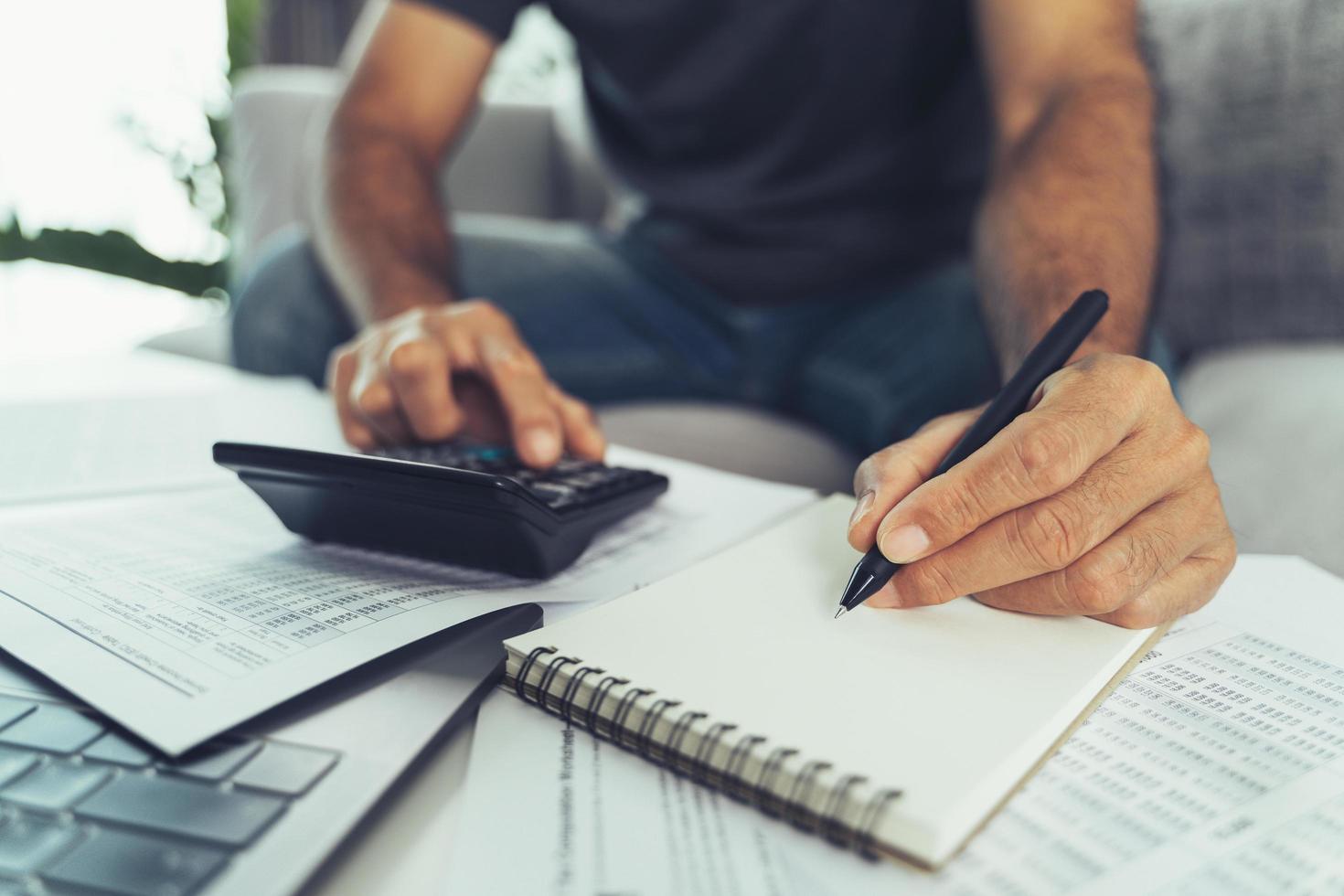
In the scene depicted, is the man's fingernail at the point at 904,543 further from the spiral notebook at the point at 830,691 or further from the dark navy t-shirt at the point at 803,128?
the dark navy t-shirt at the point at 803,128

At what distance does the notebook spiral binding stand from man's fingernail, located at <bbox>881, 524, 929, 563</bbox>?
10cm

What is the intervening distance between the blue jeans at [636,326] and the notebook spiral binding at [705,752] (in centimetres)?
54

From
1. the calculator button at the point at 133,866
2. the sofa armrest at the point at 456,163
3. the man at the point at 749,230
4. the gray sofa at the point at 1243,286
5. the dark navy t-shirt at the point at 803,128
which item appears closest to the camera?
the calculator button at the point at 133,866

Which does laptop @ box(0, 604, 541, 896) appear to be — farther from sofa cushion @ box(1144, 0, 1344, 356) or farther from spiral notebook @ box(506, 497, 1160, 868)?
sofa cushion @ box(1144, 0, 1344, 356)

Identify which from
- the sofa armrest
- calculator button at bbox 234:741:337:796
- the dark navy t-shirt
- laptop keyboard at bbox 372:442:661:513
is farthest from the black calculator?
the sofa armrest

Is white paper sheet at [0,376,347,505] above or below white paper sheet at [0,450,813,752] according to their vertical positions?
below

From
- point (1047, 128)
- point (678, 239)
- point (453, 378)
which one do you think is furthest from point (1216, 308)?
point (453, 378)

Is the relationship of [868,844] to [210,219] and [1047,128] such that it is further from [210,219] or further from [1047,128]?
[210,219]

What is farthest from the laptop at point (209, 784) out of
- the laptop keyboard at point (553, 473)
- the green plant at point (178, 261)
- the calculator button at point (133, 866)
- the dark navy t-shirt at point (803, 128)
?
the green plant at point (178, 261)

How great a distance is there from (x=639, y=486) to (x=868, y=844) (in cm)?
25

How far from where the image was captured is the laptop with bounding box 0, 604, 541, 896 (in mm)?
206

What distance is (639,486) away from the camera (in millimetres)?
443

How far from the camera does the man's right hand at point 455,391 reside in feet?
1.61

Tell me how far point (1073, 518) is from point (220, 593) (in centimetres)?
34
